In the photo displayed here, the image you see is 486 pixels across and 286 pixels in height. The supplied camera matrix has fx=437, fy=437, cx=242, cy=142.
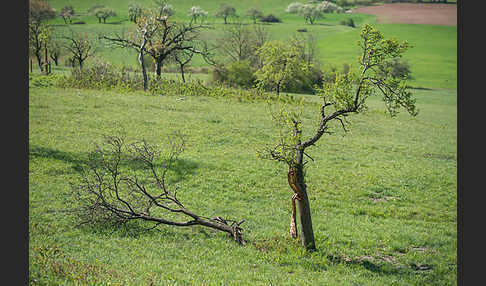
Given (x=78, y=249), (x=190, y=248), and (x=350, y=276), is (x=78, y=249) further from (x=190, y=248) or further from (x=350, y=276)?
(x=350, y=276)

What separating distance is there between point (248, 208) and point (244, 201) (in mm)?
636

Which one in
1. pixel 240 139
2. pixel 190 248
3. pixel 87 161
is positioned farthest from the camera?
pixel 240 139

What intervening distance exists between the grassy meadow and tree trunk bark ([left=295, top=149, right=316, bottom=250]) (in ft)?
0.92

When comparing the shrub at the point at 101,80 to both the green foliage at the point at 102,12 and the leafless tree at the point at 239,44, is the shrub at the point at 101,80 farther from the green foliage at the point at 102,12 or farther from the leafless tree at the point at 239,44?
the green foliage at the point at 102,12

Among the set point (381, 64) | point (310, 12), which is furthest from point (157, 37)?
point (310, 12)

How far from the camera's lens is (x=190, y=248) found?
10180mm

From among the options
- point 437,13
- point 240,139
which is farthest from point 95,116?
point 437,13

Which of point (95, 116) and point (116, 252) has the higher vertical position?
point (95, 116)

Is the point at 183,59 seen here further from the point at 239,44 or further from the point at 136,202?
the point at 136,202

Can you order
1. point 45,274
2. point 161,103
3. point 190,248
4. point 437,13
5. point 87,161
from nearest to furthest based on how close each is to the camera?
point 45,274
point 190,248
point 87,161
point 161,103
point 437,13

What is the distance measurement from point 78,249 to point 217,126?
49.9ft

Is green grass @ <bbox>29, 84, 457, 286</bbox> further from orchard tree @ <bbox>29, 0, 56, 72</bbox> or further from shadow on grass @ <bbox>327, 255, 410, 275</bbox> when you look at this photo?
orchard tree @ <bbox>29, 0, 56, 72</bbox>

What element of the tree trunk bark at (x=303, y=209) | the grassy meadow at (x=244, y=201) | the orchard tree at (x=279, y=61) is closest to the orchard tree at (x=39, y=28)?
the grassy meadow at (x=244, y=201)

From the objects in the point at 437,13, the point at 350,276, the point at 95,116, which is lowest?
the point at 350,276
